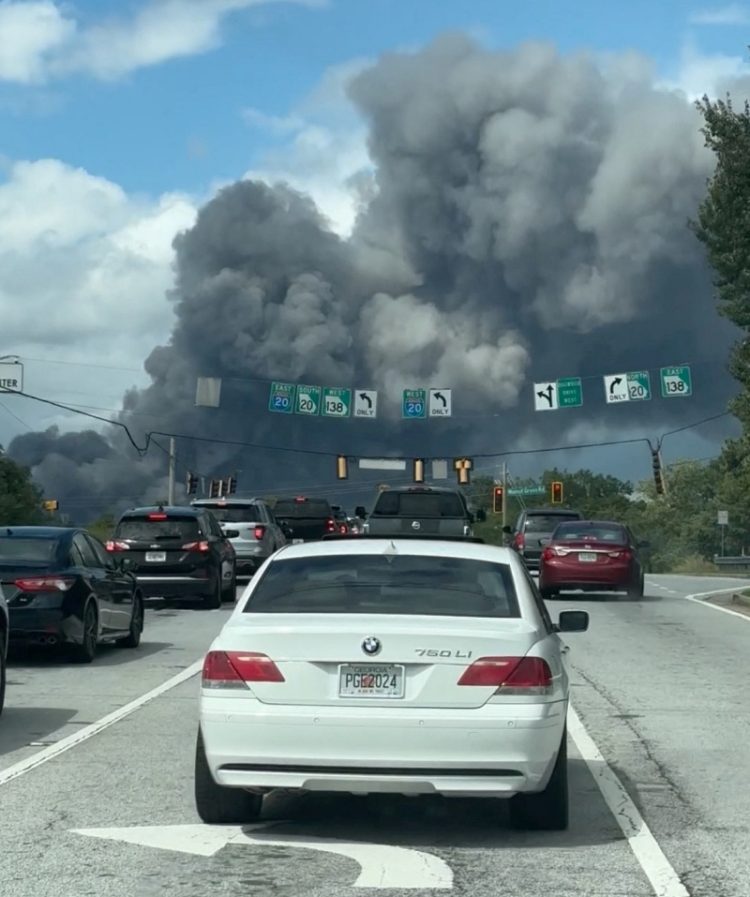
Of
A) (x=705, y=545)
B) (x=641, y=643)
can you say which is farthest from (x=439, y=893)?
(x=705, y=545)

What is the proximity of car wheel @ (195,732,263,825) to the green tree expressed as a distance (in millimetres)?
86059

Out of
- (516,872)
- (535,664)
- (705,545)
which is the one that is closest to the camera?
(516,872)

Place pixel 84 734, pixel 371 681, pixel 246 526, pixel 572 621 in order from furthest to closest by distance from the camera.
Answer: pixel 246 526, pixel 84 734, pixel 572 621, pixel 371 681

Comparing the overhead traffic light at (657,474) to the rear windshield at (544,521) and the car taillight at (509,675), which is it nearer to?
the rear windshield at (544,521)

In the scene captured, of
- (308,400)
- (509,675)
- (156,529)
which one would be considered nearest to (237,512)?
(156,529)

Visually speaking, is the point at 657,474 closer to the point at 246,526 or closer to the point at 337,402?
the point at 337,402

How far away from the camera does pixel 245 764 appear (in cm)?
739

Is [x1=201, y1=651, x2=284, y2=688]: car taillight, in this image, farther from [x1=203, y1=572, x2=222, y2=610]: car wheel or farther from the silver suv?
the silver suv

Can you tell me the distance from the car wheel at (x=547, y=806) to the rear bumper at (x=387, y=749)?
0.38m

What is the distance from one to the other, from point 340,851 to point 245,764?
62 cm

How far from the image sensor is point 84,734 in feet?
37.4

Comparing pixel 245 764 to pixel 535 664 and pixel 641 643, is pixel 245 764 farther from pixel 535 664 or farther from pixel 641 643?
pixel 641 643

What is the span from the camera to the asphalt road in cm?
678

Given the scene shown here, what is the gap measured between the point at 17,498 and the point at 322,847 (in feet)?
320
